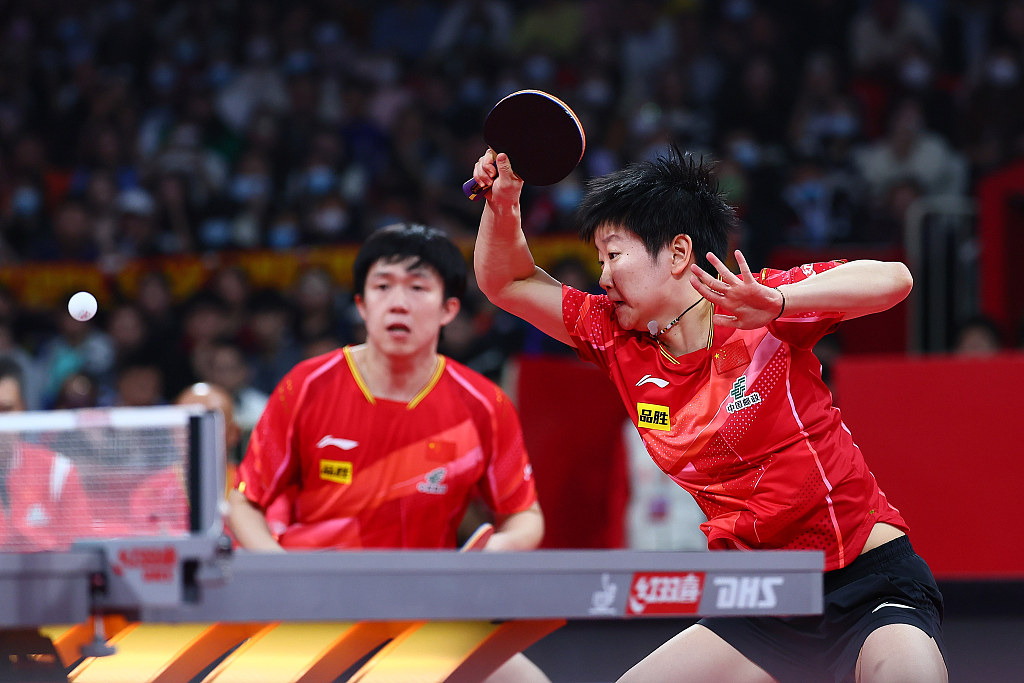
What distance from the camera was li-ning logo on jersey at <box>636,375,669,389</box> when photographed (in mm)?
2754

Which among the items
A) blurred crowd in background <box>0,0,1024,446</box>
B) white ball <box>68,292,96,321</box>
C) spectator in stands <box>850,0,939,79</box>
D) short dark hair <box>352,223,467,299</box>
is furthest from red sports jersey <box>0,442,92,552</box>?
spectator in stands <box>850,0,939,79</box>

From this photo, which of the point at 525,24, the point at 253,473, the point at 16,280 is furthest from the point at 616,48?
the point at 253,473

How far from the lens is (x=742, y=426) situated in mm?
2619

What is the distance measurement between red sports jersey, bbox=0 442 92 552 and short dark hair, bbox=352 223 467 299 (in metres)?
1.55

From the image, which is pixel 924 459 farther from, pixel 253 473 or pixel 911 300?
pixel 253 473

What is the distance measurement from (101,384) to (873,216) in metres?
5.25

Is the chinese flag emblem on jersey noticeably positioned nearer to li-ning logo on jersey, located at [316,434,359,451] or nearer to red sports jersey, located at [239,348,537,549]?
red sports jersey, located at [239,348,537,549]

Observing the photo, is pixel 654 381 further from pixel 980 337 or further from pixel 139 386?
pixel 139 386

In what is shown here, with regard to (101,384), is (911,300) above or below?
above

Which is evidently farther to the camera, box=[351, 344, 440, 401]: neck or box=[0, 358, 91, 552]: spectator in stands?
box=[351, 344, 440, 401]: neck

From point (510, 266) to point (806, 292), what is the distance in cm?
78

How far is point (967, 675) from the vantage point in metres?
4.68

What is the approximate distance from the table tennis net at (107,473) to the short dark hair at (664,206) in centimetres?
115

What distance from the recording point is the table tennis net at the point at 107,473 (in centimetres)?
189
